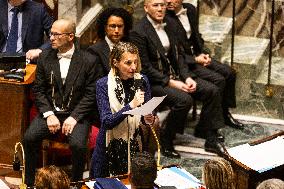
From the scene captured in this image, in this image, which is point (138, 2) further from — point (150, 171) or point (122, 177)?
point (150, 171)

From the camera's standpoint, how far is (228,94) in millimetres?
6902

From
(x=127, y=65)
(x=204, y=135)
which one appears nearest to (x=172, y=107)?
(x=204, y=135)

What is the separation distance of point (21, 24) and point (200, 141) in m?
1.99

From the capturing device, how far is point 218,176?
383 cm

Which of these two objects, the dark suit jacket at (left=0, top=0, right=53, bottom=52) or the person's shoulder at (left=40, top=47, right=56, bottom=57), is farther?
the dark suit jacket at (left=0, top=0, right=53, bottom=52)

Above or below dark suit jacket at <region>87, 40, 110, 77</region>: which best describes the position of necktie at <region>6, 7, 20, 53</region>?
above

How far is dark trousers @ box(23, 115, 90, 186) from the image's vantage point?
18.7ft

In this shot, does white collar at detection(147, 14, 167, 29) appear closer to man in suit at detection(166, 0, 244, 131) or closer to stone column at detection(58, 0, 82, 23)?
man in suit at detection(166, 0, 244, 131)

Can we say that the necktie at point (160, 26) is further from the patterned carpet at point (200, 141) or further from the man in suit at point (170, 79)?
the patterned carpet at point (200, 141)

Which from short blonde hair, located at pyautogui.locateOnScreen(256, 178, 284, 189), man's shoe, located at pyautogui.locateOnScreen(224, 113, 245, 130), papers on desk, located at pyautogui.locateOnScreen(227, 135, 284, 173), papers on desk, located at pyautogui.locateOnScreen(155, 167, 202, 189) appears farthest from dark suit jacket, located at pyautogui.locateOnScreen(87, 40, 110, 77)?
short blonde hair, located at pyautogui.locateOnScreen(256, 178, 284, 189)

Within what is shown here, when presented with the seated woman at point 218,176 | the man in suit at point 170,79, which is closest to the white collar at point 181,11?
the man in suit at point 170,79

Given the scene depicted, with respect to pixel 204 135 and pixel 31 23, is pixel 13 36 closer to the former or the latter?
pixel 31 23

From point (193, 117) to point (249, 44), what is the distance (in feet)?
3.20

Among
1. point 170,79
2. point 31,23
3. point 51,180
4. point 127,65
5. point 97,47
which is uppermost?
point 31,23
